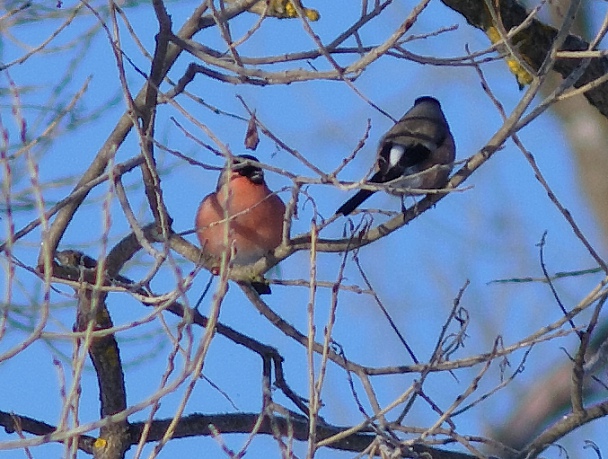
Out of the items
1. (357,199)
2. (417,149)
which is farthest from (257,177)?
(357,199)

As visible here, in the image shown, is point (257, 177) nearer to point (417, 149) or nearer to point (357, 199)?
point (417, 149)

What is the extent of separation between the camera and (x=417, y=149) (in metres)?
5.19

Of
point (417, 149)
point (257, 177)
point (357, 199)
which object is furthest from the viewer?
point (257, 177)

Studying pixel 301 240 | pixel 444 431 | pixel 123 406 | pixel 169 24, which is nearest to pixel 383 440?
pixel 444 431

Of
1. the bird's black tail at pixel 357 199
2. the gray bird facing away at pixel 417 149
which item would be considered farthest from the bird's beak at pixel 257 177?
the bird's black tail at pixel 357 199

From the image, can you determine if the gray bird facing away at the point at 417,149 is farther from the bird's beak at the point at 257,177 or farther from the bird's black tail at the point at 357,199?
the bird's beak at the point at 257,177

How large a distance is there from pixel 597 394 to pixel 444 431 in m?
3.37

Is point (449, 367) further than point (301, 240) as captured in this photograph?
No

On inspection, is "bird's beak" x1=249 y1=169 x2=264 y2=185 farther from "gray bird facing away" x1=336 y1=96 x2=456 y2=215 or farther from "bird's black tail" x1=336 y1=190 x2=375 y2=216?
"bird's black tail" x1=336 y1=190 x2=375 y2=216

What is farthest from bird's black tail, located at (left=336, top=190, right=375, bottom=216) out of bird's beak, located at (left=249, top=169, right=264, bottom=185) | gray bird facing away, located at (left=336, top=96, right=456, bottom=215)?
bird's beak, located at (left=249, top=169, right=264, bottom=185)

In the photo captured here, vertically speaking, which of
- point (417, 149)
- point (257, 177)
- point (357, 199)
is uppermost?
point (257, 177)

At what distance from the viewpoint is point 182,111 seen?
3029mm

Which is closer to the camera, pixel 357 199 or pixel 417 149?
pixel 357 199

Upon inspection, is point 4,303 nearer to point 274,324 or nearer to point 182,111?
point 182,111
